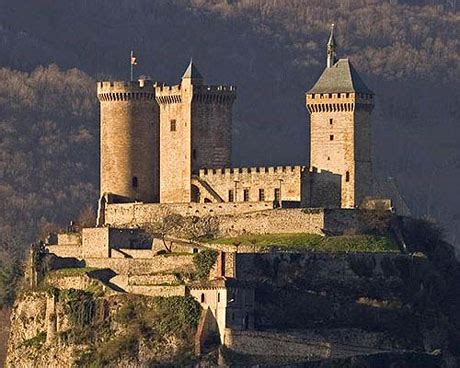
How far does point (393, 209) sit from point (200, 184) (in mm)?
8548

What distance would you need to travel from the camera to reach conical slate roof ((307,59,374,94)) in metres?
134

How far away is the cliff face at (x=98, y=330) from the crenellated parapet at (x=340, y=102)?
496 inches

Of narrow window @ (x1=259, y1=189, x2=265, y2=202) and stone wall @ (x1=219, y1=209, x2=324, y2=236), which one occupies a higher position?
narrow window @ (x1=259, y1=189, x2=265, y2=202)

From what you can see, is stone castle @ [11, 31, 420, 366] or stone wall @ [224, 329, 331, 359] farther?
stone castle @ [11, 31, 420, 366]

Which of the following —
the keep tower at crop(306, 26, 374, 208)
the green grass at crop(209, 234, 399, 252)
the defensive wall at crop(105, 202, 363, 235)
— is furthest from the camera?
the keep tower at crop(306, 26, 374, 208)

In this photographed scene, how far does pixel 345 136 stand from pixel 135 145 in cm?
1013

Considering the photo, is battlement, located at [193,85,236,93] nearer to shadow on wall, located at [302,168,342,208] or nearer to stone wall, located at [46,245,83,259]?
shadow on wall, located at [302,168,342,208]

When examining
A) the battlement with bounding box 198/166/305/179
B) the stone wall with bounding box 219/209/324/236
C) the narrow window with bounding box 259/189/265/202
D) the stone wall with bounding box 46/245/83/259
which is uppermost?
the battlement with bounding box 198/166/305/179

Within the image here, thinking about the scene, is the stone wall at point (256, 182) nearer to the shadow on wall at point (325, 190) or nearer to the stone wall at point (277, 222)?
the shadow on wall at point (325, 190)

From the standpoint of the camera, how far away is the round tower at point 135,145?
5468 inches

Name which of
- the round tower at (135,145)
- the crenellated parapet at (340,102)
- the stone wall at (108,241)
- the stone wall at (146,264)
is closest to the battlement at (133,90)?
the round tower at (135,145)

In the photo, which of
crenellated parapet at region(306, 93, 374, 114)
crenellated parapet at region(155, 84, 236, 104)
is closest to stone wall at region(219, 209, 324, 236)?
crenellated parapet at region(306, 93, 374, 114)

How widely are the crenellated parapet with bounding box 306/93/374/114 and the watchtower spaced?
4.62 m

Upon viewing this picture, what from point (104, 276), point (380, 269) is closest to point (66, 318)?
point (104, 276)
